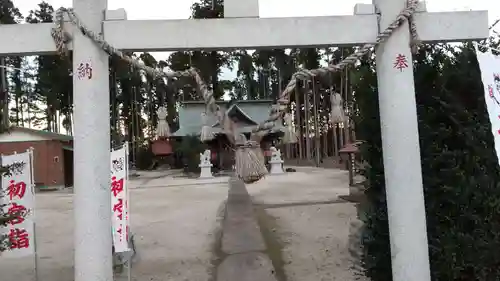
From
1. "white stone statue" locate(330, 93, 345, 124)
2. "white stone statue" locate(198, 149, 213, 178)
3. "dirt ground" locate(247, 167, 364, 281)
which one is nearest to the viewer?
→ "white stone statue" locate(330, 93, 345, 124)

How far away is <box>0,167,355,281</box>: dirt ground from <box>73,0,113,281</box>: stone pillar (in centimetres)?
329

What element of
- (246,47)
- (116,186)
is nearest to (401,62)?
(246,47)

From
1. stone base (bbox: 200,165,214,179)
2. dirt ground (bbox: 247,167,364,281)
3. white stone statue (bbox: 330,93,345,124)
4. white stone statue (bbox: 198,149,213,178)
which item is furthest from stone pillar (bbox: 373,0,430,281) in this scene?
white stone statue (bbox: 198,149,213,178)

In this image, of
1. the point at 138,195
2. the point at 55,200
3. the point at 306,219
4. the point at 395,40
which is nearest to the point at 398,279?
the point at 395,40

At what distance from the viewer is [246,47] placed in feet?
9.62

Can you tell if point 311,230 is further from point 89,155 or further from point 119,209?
point 89,155

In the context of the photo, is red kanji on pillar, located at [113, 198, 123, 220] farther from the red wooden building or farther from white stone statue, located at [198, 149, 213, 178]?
white stone statue, located at [198, 149, 213, 178]

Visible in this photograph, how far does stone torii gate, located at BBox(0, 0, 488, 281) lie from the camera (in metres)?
2.84

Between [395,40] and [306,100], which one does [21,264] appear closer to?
[395,40]

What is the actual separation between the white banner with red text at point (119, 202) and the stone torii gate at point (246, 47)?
8.68ft

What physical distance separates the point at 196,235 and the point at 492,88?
683cm

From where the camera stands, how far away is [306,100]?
120 feet

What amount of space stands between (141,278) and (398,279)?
4150mm

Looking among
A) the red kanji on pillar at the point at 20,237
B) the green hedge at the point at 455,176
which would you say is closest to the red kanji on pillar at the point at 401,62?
the green hedge at the point at 455,176
